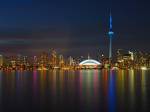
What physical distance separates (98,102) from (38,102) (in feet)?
21.6

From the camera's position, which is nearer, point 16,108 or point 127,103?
point 16,108

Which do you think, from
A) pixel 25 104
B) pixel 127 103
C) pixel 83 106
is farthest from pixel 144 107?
pixel 25 104

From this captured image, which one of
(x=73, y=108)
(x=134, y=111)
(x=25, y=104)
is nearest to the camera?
(x=134, y=111)

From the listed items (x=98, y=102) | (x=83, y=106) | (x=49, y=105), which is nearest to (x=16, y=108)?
(x=49, y=105)

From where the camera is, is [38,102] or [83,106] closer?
[83,106]

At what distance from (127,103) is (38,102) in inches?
378

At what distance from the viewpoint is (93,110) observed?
3447 centimetres

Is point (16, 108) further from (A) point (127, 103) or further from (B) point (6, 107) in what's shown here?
(A) point (127, 103)

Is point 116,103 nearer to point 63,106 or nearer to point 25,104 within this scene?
point 63,106

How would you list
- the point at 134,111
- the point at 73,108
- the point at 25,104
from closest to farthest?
1. the point at 134,111
2. the point at 73,108
3. the point at 25,104

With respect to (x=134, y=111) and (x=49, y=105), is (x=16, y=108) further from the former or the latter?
(x=134, y=111)

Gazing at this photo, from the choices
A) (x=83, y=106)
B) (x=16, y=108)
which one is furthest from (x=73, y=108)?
(x=16, y=108)

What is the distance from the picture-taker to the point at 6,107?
3662 centimetres

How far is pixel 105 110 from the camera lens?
114 ft
